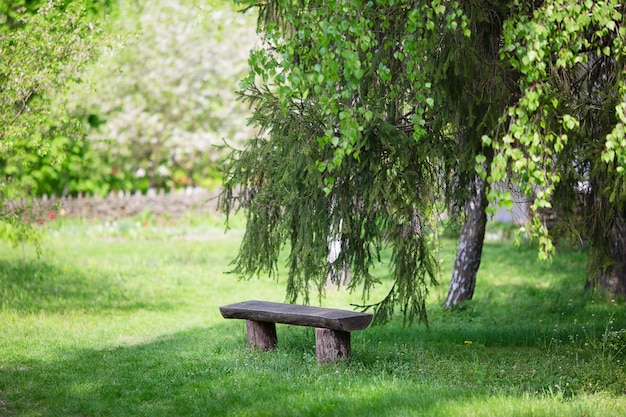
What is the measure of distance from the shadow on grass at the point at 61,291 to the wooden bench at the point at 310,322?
4198 mm

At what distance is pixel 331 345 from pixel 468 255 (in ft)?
13.6

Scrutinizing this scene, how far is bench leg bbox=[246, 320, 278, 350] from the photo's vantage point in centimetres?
764

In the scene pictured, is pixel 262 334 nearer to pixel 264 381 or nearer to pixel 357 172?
pixel 264 381

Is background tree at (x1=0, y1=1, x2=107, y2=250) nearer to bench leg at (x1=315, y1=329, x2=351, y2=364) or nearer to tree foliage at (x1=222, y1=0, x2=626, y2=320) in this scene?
tree foliage at (x1=222, y1=0, x2=626, y2=320)

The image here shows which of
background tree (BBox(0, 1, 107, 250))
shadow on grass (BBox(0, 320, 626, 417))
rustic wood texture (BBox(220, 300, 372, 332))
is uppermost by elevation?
background tree (BBox(0, 1, 107, 250))

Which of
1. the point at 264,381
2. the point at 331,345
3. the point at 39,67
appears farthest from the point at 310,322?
the point at 39,67

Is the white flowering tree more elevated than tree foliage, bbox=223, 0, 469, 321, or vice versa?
the white flowering tree

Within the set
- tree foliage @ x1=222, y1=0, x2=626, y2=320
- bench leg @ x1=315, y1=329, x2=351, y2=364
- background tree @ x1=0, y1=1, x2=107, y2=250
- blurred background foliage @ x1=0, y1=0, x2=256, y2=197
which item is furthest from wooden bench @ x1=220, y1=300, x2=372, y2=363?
blurred background foliage @ x1=0, y1=0, x2=256, y2=197

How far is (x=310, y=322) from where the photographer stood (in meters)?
6.73

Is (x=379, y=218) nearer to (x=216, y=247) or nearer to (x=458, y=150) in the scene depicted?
(x=458, y=150)

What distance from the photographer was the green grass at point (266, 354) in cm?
582

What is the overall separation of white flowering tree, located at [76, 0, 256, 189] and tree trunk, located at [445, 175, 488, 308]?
13.2 m

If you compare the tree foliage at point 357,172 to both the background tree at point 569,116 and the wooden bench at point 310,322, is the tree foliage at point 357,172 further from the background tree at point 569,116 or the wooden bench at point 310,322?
the background tree at point 569,116

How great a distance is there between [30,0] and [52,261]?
6.57 metres
